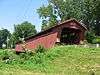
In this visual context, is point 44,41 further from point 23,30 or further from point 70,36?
point 23,30

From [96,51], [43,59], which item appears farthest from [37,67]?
[96,51]

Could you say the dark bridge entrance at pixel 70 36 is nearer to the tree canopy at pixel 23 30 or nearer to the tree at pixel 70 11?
the tree at pixel 70 11

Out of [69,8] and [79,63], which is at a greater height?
[69,8]

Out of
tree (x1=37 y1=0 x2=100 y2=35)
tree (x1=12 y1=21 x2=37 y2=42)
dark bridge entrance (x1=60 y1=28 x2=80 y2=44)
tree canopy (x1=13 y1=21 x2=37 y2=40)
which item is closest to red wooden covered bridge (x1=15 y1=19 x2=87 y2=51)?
dark bridge entrance (x1=60 y1=28 x2=80 y2=44)

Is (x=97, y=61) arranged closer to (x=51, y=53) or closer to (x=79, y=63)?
(x=79, y=63)

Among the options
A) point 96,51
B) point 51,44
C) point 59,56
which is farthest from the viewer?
point 51,44

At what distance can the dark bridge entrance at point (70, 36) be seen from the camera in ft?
156

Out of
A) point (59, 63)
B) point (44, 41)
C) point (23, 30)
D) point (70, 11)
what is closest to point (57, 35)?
point (44, 41)

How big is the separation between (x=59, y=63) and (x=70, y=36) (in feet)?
75.9

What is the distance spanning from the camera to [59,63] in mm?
27922

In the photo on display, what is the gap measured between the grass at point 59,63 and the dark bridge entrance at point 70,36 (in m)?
14.1

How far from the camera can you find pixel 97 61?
28.4 metres

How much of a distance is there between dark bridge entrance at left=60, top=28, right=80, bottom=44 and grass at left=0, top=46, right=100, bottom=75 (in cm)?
1414

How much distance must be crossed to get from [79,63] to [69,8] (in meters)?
43.5
